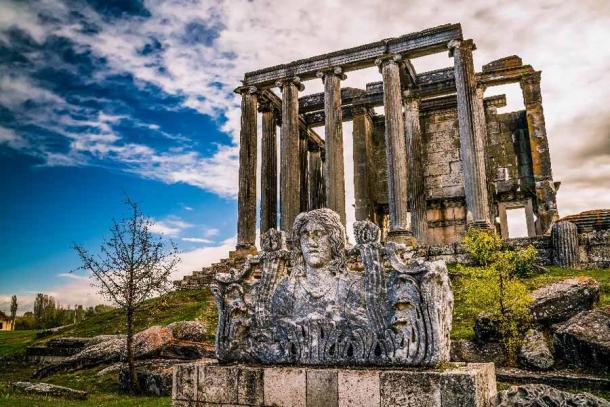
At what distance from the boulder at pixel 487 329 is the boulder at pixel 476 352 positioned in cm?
12

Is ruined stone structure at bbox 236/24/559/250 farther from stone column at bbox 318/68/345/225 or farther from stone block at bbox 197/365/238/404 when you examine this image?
stone block at bbox 197/365/238/404

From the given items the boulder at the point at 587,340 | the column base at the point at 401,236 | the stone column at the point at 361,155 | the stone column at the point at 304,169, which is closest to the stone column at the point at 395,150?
the column base at the point at 401,236

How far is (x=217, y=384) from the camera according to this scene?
226 inches

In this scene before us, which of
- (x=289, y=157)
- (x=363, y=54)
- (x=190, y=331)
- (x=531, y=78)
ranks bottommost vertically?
(x=190, y=331)

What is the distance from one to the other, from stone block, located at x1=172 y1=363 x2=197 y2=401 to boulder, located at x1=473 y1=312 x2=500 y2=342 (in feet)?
24.2

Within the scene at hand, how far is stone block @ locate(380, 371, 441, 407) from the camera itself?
460cm

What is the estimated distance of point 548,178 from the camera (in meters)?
26.8

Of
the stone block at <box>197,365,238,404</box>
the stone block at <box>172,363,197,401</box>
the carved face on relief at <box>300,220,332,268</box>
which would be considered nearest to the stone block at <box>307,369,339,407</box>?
the stone block at <box>197,365,238,404</box>

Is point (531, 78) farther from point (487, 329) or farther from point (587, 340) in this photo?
point (587, 340)

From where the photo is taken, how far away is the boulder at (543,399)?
15.6ft

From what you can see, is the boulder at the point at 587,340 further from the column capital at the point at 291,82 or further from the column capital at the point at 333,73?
the column capital at the point at 291,82

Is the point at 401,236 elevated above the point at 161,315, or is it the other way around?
the point at 401,236

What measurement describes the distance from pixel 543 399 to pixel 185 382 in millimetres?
4196

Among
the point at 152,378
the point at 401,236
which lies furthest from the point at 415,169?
the point at 152,378
